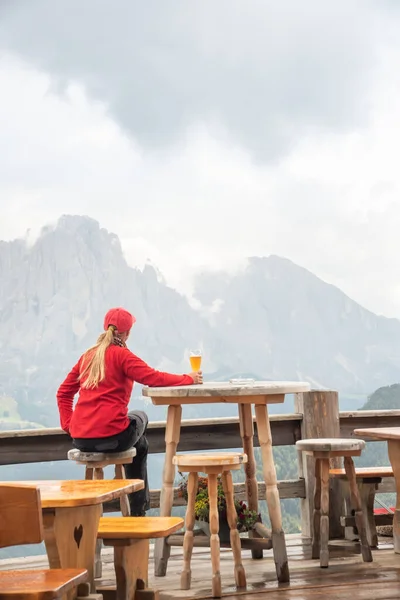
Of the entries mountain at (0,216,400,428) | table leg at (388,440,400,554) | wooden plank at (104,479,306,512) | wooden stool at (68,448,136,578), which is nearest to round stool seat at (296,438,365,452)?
table leg at (388,440,400,554)

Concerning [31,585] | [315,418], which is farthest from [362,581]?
[31,585]

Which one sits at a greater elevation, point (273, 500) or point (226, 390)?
point (226, 390)

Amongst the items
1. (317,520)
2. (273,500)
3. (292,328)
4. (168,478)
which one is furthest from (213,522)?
(292,328)

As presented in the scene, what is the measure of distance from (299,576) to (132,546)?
123 centimetres

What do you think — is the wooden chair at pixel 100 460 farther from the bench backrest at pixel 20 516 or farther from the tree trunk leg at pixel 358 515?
the bench backrest at pixel 20 516

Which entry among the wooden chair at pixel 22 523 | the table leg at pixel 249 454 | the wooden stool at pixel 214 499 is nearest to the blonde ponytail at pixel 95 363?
the wooden stool at pixel 214 499

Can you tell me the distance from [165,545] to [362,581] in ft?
3.41

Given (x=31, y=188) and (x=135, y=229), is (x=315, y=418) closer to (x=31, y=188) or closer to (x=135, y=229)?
(x=31, y=188)

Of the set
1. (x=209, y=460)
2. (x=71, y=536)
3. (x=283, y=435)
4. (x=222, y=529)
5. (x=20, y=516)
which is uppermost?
(x=283, y=435)

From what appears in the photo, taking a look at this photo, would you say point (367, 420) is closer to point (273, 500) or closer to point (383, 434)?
point (383, 434)

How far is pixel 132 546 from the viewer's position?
3162 mm

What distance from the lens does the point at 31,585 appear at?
2.23m

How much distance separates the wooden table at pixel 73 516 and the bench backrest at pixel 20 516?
0.34 metres

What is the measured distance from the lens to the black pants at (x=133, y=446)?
161 inches
